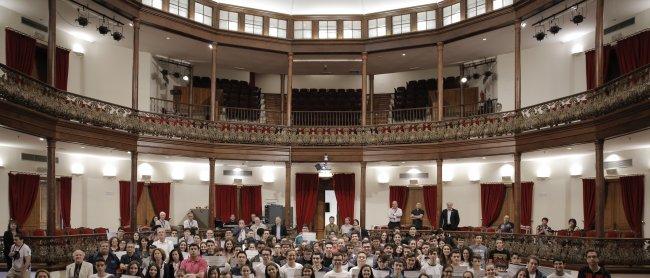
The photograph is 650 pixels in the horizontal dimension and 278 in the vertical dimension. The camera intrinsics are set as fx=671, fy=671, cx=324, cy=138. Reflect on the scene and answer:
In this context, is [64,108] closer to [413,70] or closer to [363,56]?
[363,56]

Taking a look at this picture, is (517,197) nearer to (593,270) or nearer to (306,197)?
(306,197)

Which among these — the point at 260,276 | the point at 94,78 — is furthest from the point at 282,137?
the point at 260,276

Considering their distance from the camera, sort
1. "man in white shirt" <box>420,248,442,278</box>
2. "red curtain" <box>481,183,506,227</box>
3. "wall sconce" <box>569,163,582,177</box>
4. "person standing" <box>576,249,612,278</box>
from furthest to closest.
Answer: "red curtain" <box>481,183,506,227</box>, "wall sconce" <box>569,163,582,177</box>, "man in white shirt" <box>420,248,442,278</box>, "person standing" <box>576,249,612,278</box>

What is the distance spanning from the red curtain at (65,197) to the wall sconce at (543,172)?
1610 cm

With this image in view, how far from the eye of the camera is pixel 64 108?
1836cm

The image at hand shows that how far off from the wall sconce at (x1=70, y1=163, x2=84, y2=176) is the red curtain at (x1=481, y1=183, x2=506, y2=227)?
1454 cm

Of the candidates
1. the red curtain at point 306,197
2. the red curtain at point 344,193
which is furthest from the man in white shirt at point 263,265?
the red curtain at point 344,193

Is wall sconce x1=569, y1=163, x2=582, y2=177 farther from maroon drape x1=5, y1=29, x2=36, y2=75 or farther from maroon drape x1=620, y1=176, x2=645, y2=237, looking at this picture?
maroon drape x1=5, y1=29, x2=36, y2=75

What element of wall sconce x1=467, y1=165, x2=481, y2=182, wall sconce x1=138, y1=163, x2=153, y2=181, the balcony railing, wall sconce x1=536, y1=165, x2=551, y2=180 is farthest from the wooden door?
wall sconce x1=138, y1=163, x2=153, y2=181

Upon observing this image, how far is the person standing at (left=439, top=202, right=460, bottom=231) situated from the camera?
21562 mm

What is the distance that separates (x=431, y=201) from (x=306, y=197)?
5.09m

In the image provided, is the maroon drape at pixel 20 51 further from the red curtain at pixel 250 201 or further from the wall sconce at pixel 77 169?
the red curtain at pixel 250 201

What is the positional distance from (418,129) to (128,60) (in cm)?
1102

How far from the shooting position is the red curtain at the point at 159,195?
25.7 m
